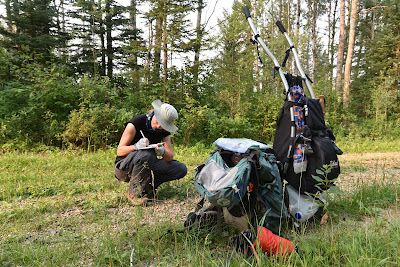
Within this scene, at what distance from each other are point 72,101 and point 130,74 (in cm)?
223

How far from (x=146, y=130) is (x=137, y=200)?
946 millimetres

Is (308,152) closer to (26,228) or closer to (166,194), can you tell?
(166,194)

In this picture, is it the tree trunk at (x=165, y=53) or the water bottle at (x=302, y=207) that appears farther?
the tree trunk at (x=165, y=53)

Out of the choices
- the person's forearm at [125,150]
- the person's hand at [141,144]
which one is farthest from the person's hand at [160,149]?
the person's forearm at [125,150]

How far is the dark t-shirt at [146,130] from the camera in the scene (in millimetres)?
3281

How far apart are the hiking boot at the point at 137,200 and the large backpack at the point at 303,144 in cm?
170

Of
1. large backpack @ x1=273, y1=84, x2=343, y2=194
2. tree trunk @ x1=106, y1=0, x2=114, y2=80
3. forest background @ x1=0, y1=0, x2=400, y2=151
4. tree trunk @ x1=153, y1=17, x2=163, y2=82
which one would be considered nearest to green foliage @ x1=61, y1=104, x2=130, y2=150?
forest background @ x1=0, y1=0, x2=400, y2=151

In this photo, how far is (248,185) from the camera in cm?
201

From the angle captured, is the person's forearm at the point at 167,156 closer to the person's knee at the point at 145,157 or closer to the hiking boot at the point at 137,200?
the person's knee at the point at 145,157

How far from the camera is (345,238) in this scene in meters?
1.82

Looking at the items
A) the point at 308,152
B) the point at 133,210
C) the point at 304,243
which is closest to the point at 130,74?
the point at 133,210

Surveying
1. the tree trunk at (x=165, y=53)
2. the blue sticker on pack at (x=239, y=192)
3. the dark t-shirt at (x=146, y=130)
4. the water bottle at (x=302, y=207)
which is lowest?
the water bottle at (x=302, y=207)

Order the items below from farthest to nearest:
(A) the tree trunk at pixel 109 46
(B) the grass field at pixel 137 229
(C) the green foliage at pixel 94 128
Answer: (A) the tree trunk at pixel 109 46, (C) the green foliage at pixel 94 128, (B) the grass field at pixel 137 229

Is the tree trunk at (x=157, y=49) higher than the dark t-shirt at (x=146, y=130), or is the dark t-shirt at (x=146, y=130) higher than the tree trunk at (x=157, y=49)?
the tree trunk at (x=157, y=49)
